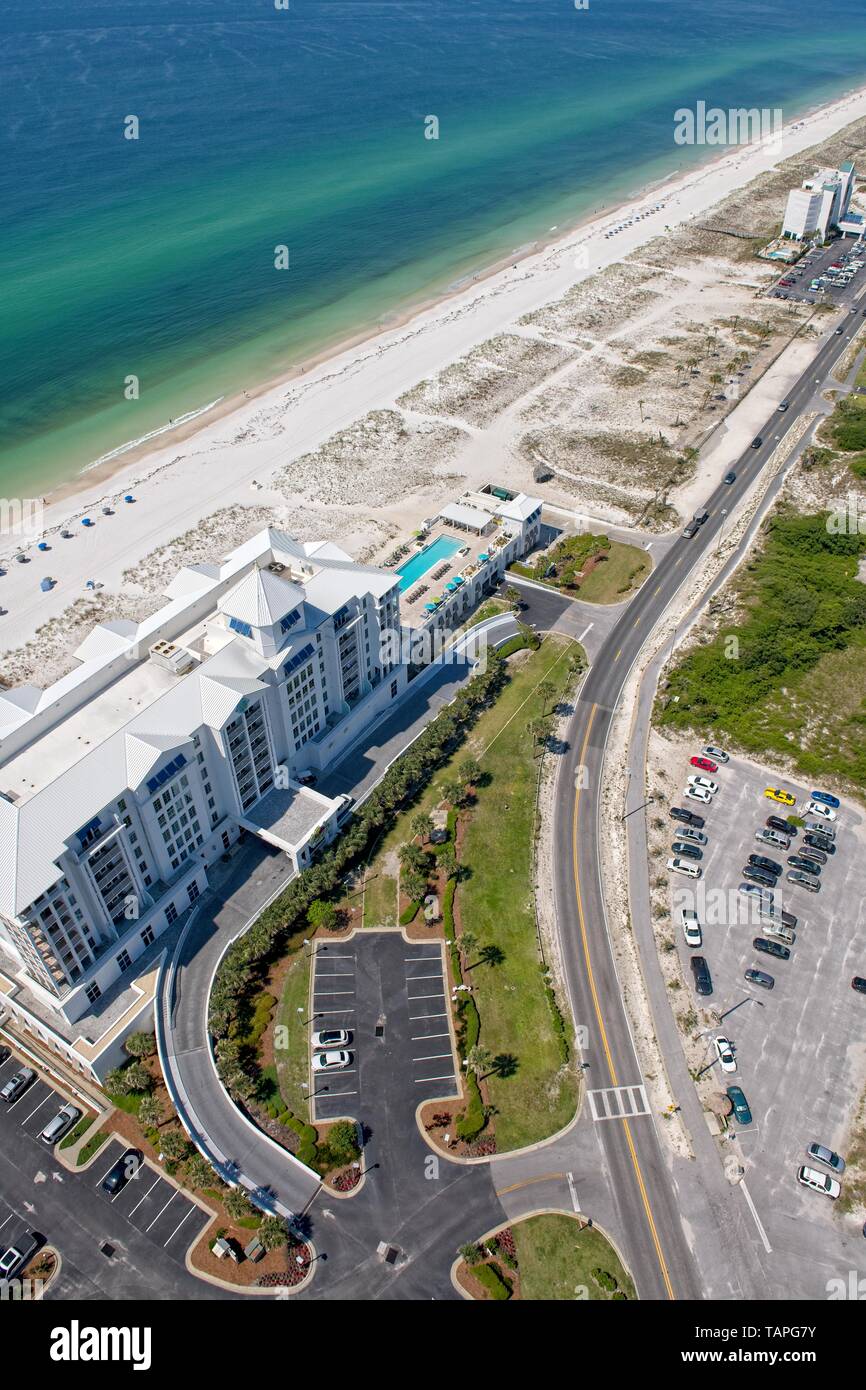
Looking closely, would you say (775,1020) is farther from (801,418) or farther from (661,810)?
(801,418)

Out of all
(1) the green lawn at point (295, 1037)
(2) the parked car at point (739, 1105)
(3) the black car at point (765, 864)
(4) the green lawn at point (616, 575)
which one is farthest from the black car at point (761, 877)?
(4) the green lawn at point (616, 575)

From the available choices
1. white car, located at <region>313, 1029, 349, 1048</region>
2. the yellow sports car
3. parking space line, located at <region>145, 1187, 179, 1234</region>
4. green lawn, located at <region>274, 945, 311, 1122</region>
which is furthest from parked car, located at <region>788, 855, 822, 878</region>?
parking space line, located at <region>145, 1187, 179, 1234</region>

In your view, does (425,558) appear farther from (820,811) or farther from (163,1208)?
(163,1208)

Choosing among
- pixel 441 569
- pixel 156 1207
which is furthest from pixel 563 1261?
pixel 441 569

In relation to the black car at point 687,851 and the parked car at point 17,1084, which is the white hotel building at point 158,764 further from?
the black car at point 687,851
